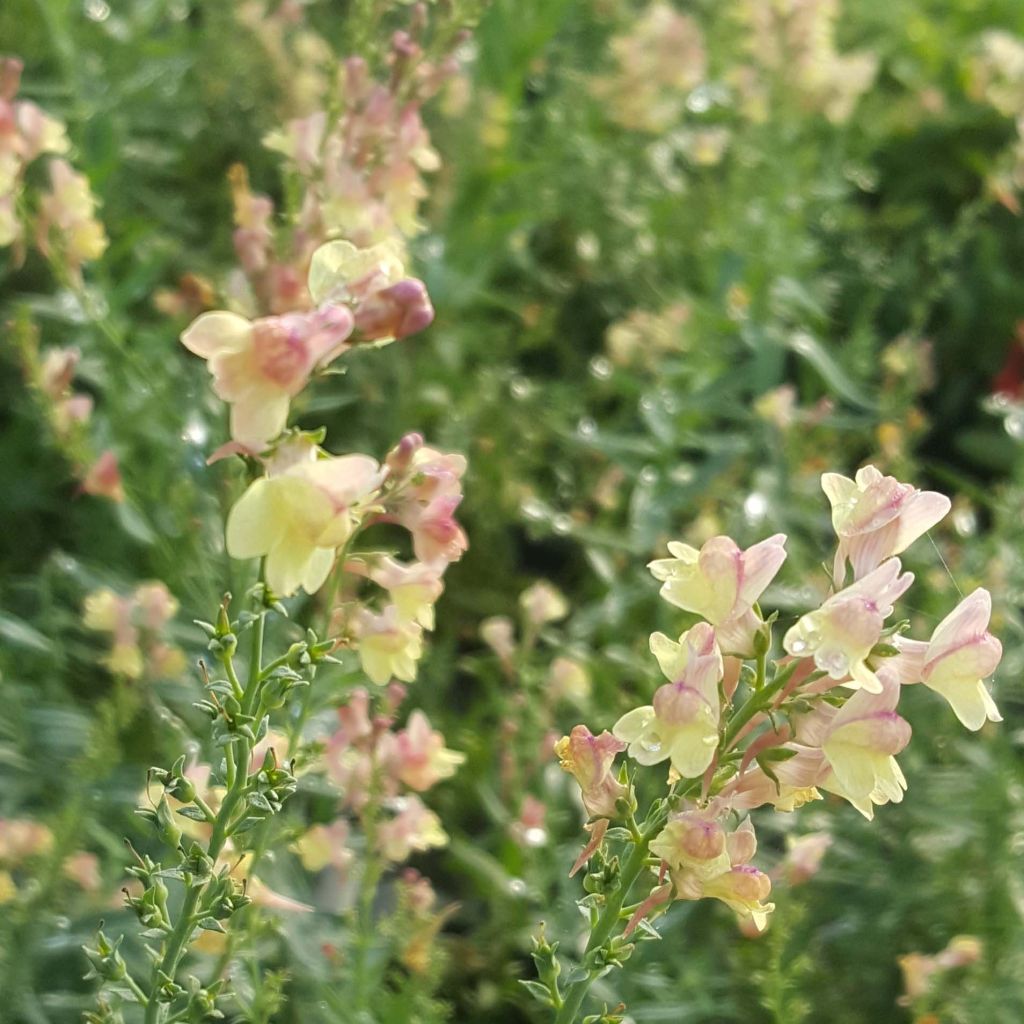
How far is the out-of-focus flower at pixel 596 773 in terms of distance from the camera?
744 millimetres

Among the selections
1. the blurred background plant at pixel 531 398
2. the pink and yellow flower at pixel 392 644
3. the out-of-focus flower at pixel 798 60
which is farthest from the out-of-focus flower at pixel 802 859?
the out-of-focus flower at pixel 798 60

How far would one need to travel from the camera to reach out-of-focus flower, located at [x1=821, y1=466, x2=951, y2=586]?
73 centimetres

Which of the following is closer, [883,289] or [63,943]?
[63,943]

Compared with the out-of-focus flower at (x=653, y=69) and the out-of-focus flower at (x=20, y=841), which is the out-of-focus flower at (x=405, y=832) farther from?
the out-of-focus flower at (x=653, y=69)

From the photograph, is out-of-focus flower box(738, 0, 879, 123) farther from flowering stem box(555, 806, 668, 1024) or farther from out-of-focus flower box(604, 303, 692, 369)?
flowering stem box(555, 806, 668, 1024)

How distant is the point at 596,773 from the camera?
29.3 inches

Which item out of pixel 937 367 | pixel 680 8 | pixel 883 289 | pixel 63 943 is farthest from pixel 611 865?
pixel 680 8

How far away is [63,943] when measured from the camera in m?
1.23

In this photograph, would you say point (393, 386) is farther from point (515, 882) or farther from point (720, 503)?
point (515, 882)

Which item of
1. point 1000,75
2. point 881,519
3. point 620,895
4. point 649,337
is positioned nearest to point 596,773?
point 620,895

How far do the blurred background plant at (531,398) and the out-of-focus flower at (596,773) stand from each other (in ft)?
1.11

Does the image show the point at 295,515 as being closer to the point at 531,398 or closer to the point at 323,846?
the point at 323,846

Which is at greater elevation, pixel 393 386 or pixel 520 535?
pixel 393 386

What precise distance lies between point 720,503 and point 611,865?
1.47 meters
